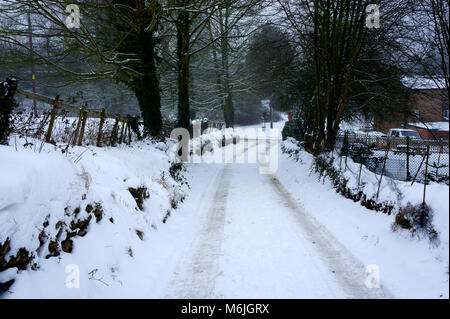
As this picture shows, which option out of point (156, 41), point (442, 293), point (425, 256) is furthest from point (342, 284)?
point (156, 41)

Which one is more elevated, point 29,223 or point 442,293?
point 29,223

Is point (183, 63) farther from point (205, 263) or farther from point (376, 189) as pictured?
point (205, 263)

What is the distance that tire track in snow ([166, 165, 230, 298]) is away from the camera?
11.8 feet

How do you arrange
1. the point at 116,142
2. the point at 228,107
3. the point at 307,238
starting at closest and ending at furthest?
the point at 307,238 < the point at 116,142 < the point at 228,107

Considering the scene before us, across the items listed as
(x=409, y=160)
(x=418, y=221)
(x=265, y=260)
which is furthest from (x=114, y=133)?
(x=409, y=160)

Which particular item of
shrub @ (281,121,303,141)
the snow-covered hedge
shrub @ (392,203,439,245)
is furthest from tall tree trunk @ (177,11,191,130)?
shrub @ (281,121,303,141)

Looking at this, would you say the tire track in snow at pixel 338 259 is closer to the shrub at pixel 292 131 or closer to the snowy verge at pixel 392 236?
the snowy verge at pixel 392 236

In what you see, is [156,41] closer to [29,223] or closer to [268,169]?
[268,169]

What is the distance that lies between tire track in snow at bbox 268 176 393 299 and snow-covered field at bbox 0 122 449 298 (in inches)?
0.8

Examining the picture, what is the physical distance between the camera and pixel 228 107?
29406mm

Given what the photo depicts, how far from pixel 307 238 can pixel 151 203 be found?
3.50 meters

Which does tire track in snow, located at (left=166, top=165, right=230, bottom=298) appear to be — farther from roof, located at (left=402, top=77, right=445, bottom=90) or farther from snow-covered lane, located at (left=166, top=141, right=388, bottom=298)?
roof, located at (left=402, top=77, right=445, bottom=90)

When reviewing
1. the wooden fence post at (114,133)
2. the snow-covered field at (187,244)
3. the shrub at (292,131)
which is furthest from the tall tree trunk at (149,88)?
the shrub at (292,131)
